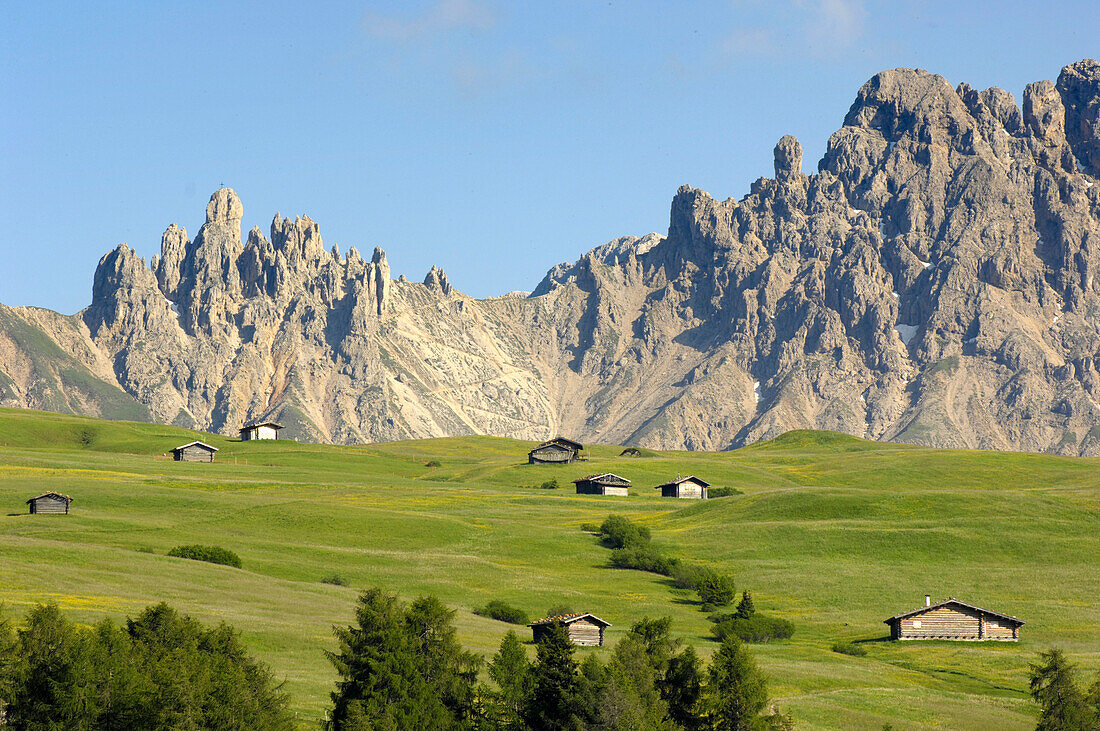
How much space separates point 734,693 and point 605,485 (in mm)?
114600

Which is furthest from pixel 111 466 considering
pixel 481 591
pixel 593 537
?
pixel 481 591

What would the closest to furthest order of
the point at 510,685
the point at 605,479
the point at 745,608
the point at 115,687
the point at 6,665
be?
the point at 115,687, the point at 6,665, the point at 510,685, the point at 745,608, the point at 605,479

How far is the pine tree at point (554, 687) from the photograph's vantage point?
4719cm

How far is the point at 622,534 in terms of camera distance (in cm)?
11381

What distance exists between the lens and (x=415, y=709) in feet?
155

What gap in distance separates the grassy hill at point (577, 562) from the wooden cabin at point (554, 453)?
30211mm

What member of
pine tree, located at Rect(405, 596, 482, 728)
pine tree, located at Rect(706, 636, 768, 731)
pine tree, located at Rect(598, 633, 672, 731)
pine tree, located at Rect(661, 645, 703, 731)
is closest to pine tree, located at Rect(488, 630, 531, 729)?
pine tree, located at Rect(405, 596, 482, 728)

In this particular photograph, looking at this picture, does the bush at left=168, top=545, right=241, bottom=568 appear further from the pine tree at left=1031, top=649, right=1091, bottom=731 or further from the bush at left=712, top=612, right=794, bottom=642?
the pine tree at left=1031, top=649, right=1091, bottom=731

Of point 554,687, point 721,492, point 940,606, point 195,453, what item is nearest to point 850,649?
point 940,606

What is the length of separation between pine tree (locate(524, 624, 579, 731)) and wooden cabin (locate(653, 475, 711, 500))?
371 feet

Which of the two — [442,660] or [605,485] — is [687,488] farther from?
[442,660]

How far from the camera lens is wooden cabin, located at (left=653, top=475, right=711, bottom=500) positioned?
161625 millimetres

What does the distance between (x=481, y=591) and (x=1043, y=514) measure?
6004cm

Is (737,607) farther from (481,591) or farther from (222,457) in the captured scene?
(222,457)
